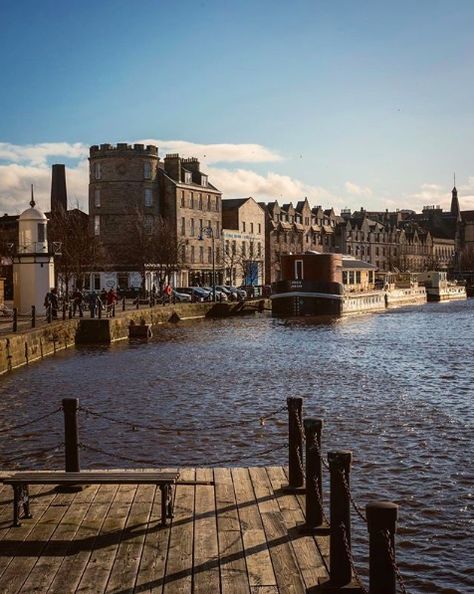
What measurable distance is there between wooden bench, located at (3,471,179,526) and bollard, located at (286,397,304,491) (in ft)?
5.60

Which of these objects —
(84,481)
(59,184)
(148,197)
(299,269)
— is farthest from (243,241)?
(84,481)

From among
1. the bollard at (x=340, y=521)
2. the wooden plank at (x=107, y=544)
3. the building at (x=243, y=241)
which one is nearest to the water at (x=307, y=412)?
the bollard at (x=340, y=521)

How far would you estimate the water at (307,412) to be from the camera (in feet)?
38.5

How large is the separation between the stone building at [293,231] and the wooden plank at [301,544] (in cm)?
9264

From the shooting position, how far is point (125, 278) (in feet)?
252

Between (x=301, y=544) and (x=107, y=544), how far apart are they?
1968 millimetres

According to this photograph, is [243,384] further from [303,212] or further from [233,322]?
[303,212]

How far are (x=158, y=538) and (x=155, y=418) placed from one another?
11148mm

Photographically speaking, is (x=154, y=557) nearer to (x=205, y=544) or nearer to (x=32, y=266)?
(x=205, y=544)

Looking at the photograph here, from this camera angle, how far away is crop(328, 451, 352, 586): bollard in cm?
707

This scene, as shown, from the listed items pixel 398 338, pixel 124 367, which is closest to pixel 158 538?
pixel 124 367

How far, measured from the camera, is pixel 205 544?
26.5 ft

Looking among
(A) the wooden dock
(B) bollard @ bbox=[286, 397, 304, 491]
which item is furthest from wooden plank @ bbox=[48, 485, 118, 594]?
(B) bollard @ bbox=[286, 397, 304, 491]

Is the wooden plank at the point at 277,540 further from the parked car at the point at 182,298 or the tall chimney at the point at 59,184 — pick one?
the tall chimney at the point at 59,184
